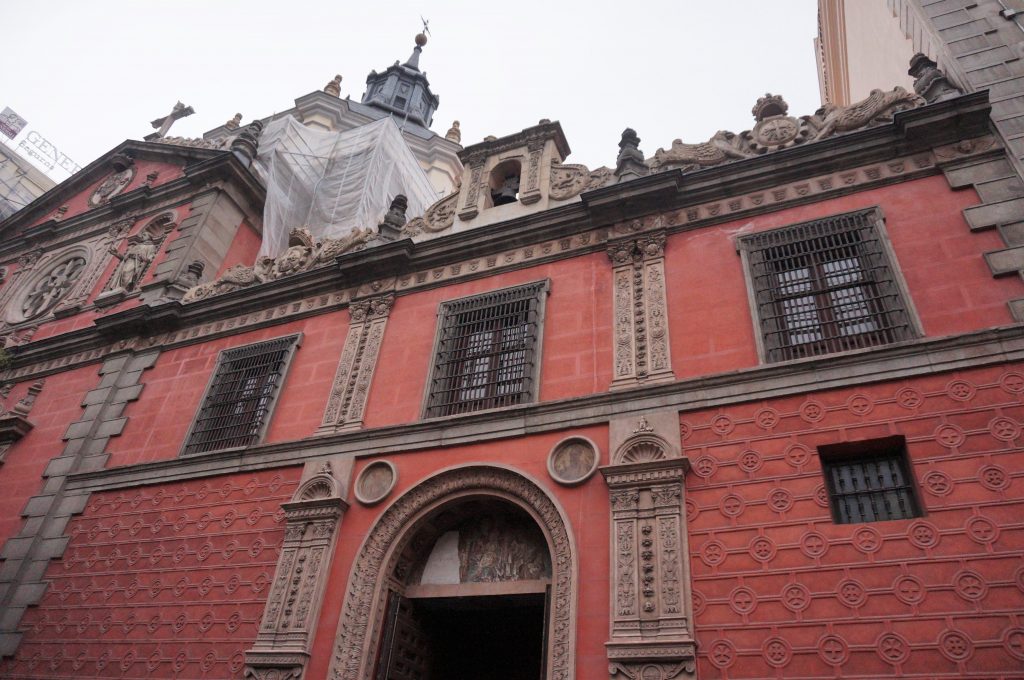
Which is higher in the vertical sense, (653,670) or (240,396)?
(240,396)

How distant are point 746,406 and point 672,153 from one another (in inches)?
187

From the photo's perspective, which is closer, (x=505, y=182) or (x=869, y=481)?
(x=869, y=481)

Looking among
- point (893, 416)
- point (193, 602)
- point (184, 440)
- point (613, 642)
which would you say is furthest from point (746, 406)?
point (184, 440)

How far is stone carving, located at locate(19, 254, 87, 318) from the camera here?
17.6 meters

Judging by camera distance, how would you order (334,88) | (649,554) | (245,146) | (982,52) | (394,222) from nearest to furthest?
(649,554) < (982,52) < (394,222) < (245,146) < (334,88)

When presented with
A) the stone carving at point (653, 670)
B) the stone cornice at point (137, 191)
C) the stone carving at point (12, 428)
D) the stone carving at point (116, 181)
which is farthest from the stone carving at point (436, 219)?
the stone carving at point (116, 181)

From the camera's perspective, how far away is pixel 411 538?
364 inches

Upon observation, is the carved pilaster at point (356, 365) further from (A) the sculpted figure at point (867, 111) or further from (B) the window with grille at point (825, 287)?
(A) the sculpted figure at point (867, 111)

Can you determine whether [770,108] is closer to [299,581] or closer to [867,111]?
[867,111]

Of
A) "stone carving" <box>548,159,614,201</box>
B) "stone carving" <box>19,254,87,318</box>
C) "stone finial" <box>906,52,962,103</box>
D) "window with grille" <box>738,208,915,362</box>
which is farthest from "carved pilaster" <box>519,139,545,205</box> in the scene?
"stone carving" <box>19,254,87,318</box>

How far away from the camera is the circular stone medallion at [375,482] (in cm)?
952

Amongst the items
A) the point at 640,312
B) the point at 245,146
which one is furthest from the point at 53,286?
the point at 640,312

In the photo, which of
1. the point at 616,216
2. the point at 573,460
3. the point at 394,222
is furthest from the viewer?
the point at 394,222

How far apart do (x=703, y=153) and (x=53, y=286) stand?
55.5 ft
